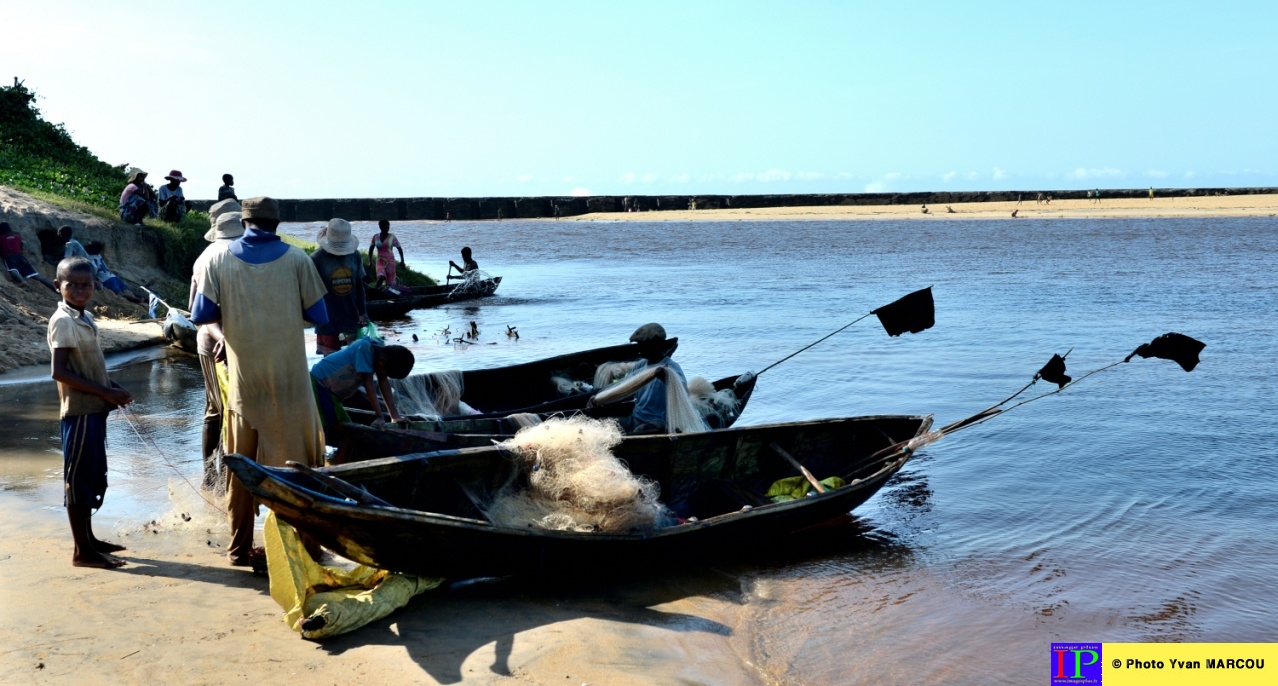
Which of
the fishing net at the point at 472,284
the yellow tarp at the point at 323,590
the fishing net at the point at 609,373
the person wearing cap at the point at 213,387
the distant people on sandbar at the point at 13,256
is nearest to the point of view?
the yellow tarp at the point at 323,590

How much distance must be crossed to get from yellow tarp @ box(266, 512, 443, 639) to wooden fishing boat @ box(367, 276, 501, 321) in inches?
527

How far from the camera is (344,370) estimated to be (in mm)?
6930

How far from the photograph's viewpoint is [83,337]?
221 inches

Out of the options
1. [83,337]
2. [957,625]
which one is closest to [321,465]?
[83,337]

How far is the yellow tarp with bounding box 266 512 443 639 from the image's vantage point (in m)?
5.18

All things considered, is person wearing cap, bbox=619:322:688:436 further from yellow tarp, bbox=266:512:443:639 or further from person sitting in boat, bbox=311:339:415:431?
yellow tarp, bbox=266:512:443:639

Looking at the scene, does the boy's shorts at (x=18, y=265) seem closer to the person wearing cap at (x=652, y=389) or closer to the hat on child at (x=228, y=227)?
the hat on child at (x=228, y=227)

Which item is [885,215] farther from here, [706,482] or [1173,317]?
[706,482]

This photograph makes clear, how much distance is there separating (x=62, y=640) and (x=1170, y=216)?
65.5 meters

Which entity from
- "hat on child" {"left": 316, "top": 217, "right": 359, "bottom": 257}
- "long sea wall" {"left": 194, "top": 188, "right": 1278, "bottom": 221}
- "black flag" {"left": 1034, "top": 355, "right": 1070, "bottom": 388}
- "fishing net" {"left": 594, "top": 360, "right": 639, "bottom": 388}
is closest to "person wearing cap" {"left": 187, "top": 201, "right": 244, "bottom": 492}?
"hat on child" {"left": 316, "top": 217, "right": 359, "bottom": 257}

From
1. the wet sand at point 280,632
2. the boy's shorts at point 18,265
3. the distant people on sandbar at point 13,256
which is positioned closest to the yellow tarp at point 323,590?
the wet sand at point 280,632

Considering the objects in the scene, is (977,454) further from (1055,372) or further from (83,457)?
(83,457)

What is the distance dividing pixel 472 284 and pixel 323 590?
19450mm

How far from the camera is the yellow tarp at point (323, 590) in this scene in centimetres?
518
